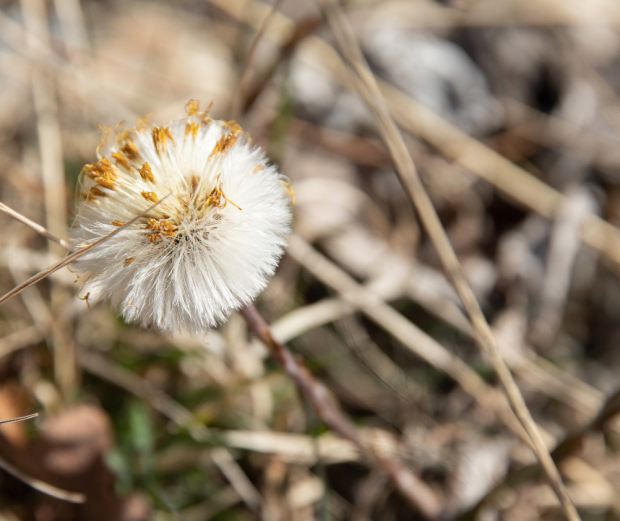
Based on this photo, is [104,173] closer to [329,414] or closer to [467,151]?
[329,414]

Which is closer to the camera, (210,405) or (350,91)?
(210,405)


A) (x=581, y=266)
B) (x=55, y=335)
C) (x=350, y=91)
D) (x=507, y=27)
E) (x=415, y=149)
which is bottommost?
(x=55, y=335)

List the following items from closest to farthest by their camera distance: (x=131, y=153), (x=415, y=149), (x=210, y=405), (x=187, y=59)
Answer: (x=131, y=153)
(x=210, y=405)
(x=415, y=149)
(x=187, y=59)

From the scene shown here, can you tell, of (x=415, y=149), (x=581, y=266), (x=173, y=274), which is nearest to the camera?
(x=173, y=274)

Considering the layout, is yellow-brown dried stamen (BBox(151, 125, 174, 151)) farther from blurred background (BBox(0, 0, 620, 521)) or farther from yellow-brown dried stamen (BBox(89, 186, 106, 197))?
blurred background (BBox(0, 0, 620, 521))

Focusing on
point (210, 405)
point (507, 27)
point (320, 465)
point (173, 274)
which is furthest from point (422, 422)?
point (507, 27)

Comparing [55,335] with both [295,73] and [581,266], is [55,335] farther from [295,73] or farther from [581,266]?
[581,266]

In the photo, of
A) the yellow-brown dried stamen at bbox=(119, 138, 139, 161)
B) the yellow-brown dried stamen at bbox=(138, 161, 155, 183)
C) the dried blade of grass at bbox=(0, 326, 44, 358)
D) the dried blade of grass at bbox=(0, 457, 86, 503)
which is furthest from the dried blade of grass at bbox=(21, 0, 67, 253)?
the yellow-brown dried stamen at bbox=(138, 161, 155, 183)
